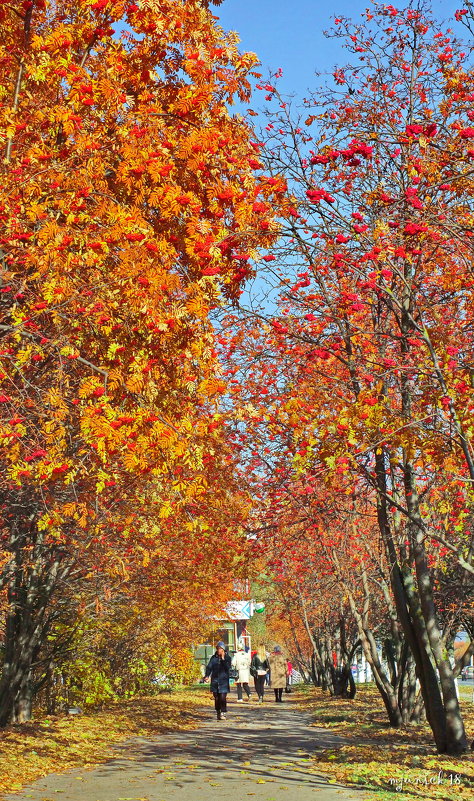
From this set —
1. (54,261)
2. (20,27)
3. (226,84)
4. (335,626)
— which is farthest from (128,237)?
(335,626)

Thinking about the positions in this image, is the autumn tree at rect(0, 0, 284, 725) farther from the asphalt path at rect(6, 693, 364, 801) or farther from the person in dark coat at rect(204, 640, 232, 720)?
the person in dark coat at rect(204, 640, 232, 720)

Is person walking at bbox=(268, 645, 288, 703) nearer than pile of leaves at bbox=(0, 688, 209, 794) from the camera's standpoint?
No

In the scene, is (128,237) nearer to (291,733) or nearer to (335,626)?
(291,733)

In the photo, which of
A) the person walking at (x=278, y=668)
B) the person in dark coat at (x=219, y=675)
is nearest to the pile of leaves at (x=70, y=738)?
the person in dark coat at (x=219, y=675)

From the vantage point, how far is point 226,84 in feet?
28.0

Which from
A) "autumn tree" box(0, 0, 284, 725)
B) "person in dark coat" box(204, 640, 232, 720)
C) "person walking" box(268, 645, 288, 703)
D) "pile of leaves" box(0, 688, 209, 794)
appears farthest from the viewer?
"person walking" box(268, 645, 288, 703)

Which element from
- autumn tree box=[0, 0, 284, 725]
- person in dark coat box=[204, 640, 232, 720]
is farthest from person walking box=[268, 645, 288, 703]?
autumn tree box=[0, 0, 284, 725]

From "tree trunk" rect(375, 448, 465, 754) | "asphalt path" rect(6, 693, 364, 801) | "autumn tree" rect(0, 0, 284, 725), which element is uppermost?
"autumn tree" rect(0, 0, 284, 725)

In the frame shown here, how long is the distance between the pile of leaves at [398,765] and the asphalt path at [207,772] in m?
0.30

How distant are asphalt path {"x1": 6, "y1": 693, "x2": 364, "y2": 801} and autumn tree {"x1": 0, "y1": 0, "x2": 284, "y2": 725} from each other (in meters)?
3.13

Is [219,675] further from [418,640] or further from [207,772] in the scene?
[207,772]

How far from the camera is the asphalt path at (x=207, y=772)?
337 inches

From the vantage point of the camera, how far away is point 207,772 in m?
10.6

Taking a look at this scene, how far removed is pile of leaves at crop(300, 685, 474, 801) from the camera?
8492 millimetres
